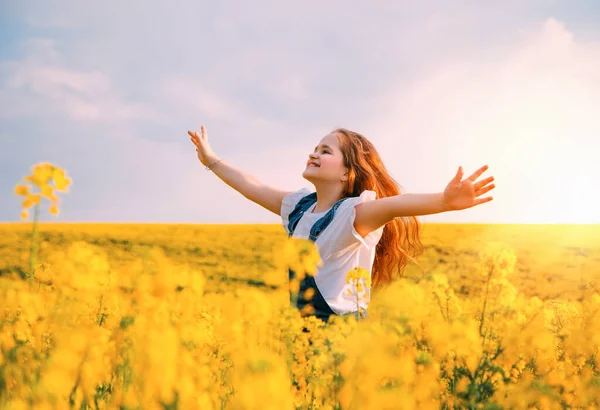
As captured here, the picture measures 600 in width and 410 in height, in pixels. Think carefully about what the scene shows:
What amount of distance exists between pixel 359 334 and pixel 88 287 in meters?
1.14

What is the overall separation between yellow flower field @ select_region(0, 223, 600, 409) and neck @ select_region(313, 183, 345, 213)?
0.92m

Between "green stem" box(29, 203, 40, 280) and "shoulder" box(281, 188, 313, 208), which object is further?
"shoulder" box(281, 188, 313, 208)

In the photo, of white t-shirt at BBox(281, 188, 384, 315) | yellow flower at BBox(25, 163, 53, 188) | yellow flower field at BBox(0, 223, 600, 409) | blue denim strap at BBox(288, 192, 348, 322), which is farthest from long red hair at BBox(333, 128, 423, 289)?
yellow flower at BBox(25, 163, 53, 188)

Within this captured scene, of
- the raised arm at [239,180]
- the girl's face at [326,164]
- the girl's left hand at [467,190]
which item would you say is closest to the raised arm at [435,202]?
the girl's left hand at [467,190]

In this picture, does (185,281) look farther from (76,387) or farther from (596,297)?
(596,297)

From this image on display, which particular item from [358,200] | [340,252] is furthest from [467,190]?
[340,252]

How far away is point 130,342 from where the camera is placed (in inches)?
74.9

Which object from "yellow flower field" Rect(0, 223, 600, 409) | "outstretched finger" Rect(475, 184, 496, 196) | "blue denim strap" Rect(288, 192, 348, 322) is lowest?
"yellow flower field" Rect(0, 223, 600, 409)

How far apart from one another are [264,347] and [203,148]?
2.66 meters

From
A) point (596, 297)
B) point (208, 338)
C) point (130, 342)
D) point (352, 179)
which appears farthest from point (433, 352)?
point (596, 297)

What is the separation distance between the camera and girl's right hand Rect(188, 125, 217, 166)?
16.2 ft

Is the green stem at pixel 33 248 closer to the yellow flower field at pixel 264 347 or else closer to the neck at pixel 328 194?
the yellow flower field at pixel 264 347

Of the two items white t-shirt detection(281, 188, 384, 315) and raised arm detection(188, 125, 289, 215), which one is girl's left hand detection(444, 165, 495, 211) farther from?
raised arm detection(188, 125, 289, 215)

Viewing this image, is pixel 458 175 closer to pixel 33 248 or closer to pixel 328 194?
pixel 328 194
